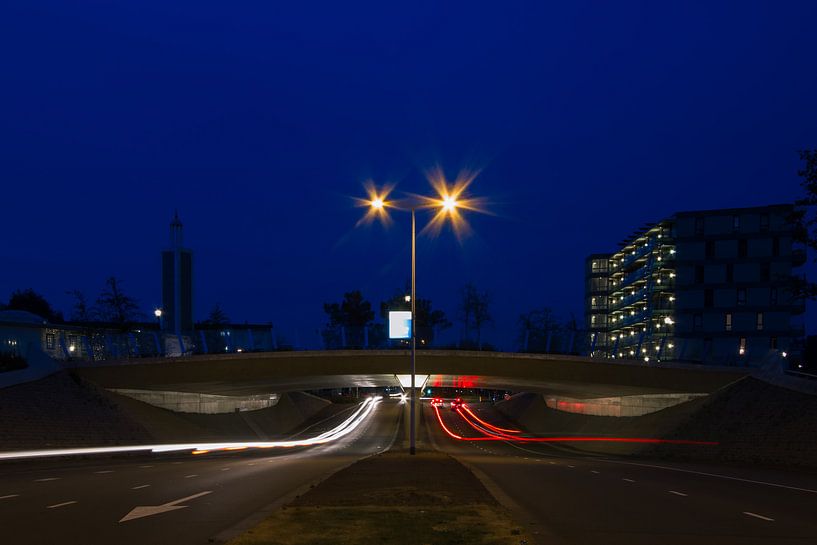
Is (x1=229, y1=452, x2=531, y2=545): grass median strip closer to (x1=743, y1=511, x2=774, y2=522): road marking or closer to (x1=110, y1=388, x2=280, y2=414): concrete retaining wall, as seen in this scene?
(x1=743, y1=511, x2=774, y2=522): road marking

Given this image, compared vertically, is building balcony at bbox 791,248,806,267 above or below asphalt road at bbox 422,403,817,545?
above

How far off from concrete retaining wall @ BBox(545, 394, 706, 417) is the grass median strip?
36.4m

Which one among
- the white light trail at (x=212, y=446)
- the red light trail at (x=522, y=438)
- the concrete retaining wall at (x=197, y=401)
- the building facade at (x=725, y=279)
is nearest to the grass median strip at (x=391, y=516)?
the white light trail at (x=212, y=446)

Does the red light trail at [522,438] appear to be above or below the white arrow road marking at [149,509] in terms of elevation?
below

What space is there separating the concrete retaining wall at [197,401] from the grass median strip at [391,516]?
40454 mm

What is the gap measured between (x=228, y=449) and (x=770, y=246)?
67788 millimetres

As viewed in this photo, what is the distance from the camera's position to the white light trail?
33.2 m

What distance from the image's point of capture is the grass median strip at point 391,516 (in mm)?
10703

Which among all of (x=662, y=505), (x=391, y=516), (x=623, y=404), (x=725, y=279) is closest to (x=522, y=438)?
(x=623, y=404)

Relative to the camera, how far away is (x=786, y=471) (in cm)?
3056

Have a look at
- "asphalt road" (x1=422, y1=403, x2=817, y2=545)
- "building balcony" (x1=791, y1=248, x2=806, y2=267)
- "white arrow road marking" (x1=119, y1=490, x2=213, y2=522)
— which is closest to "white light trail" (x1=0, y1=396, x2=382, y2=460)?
"white arrow road marking" (x1=119, y1=490, x2=213, y2=522)

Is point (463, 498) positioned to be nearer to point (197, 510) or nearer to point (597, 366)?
point (197, 510)

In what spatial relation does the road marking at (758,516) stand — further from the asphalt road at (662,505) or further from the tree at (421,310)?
the tree at (421,310)

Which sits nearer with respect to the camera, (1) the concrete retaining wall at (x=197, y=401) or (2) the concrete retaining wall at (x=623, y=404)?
(2) the concrete retaining wall at (x=623, y=404)
